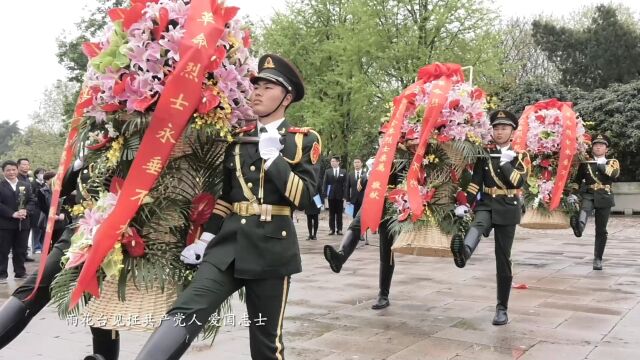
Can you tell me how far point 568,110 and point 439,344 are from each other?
5.73 m

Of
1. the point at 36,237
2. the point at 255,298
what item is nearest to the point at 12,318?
the point at 255,298

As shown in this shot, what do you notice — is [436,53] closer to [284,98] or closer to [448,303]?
[448,303]

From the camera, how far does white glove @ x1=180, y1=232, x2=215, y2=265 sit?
367cm

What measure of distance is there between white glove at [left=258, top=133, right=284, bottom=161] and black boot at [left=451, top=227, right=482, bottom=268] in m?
2.96

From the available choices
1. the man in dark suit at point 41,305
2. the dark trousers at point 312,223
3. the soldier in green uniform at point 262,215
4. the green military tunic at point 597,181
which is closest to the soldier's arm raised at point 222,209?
the soldier in green uniform at point 262,215

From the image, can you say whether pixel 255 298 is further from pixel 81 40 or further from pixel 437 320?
pixel 81 40

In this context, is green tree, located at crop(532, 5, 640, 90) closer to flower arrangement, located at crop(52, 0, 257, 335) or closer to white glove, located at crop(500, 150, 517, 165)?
white glove, located at crop(500, 150, 517, 165)

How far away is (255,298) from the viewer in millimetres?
3590

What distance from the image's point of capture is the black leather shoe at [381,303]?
22.7 ft

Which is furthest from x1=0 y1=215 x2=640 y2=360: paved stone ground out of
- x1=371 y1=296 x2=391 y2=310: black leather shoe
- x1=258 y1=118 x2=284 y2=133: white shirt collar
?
x1=258 y1=118 x2=284 y2=133: white shirt collar

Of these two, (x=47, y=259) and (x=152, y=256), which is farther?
(x=47, y=259)

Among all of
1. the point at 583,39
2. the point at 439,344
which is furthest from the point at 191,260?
the point at 583,39

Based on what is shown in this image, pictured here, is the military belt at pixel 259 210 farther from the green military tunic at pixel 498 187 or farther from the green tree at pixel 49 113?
the green tree at pixel 49 113

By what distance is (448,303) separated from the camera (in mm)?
7258
